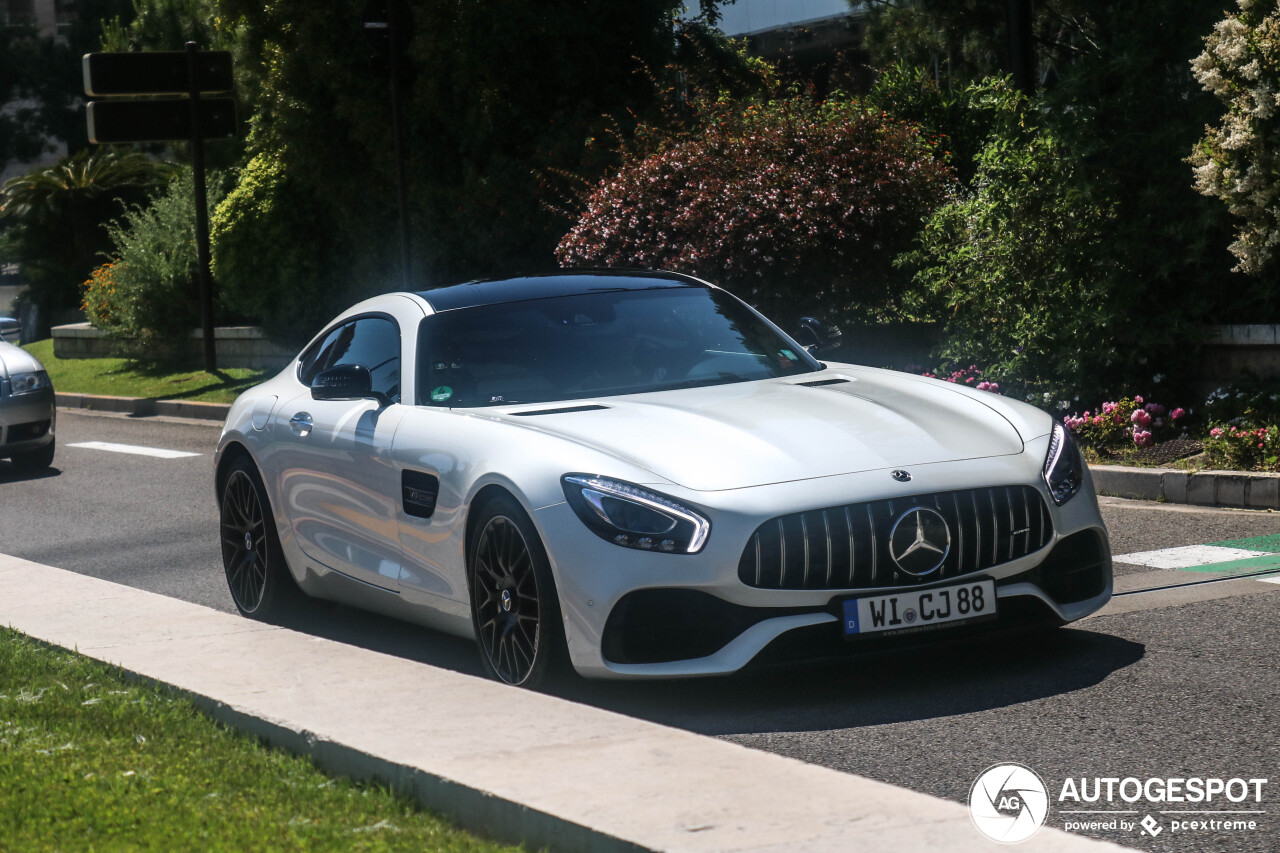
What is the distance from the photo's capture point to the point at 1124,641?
6.10 meters

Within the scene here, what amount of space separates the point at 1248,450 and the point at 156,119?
60.6ft

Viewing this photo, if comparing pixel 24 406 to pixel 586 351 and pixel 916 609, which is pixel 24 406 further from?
pixel 916 609

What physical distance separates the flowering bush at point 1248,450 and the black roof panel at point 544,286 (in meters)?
4.56

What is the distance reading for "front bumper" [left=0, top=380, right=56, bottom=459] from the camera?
14734mm

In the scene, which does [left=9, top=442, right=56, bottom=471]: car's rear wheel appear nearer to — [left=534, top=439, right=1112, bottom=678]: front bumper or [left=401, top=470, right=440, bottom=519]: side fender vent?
[left=401, top=470, right=440, bottom=519]: side fender vent

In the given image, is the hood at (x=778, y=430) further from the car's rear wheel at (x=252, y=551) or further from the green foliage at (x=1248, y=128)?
the green foliage at (x=1248, y=128)

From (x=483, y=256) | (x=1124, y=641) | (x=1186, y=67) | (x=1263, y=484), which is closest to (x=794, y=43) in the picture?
(x=483, y=256)

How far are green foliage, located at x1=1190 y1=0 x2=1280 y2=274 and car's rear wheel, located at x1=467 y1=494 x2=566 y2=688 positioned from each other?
654 cm

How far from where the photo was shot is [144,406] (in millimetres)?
22984

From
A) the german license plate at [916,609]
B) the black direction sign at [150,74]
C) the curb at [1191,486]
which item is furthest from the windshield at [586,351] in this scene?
the black direction sign at [150,74]

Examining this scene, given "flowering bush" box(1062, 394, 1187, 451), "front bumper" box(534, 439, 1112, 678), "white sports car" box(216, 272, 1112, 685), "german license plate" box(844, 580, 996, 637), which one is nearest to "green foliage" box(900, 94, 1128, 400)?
"flowering bush" box(1062, 394, 1187, 451)

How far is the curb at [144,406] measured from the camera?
21.5 meters

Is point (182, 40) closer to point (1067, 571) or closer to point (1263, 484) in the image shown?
point (1263, 484)

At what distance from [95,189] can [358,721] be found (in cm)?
3244
